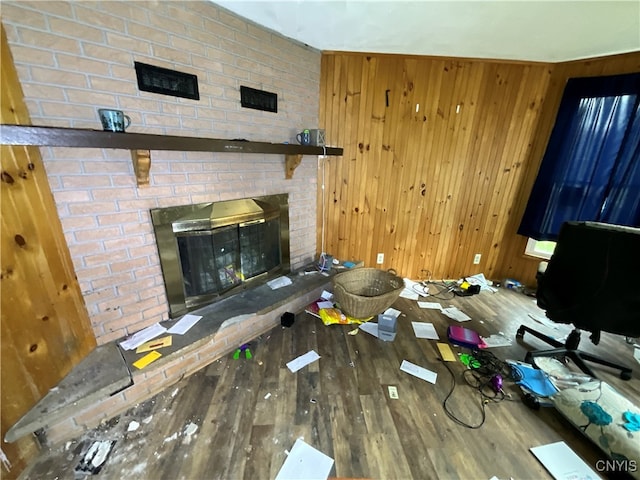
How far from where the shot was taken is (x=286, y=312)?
208cm

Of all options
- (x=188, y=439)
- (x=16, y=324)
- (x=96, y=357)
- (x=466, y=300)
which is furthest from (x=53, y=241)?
(x=466, y=300)

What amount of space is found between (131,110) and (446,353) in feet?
7.99

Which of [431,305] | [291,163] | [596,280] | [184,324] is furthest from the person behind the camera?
[431,305]

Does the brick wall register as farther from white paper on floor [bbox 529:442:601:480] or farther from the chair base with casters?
the chair base with casters

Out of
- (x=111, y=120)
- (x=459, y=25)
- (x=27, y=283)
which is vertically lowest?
(x=27, y=283)

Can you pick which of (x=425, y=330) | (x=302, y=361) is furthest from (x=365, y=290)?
(x=302, y=361)

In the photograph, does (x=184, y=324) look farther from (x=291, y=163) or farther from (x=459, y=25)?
(x=459, y=25)

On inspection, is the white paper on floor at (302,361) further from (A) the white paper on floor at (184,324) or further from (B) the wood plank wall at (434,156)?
(B) the wood plank wall at (434,156)

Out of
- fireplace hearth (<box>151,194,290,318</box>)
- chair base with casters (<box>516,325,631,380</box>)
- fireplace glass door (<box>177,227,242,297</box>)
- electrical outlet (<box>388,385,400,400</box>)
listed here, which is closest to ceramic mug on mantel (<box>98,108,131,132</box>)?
fireplace hearth (<box>151,194,290,318</box>)

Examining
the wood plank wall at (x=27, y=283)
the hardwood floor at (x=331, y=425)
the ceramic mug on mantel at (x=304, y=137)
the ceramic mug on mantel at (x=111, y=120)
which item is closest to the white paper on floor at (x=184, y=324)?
the hardwood floor at (x=331, y=425)

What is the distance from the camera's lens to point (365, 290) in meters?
2.30

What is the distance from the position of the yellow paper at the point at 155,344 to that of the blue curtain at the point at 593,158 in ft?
10.7

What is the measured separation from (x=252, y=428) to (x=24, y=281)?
121 centimetres

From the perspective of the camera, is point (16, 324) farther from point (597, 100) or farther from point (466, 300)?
point (597, 100)
